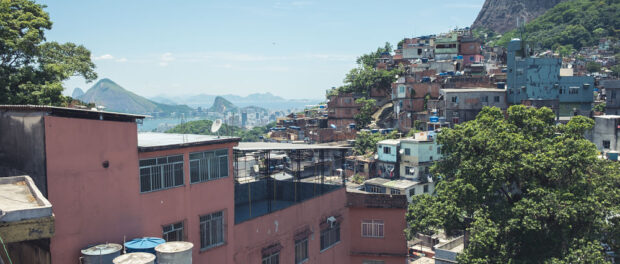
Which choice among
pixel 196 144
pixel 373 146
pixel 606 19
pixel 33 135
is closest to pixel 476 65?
pixel 373 146

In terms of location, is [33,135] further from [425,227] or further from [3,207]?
[425,227]

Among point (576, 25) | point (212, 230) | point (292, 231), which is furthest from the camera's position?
point (576, 25)

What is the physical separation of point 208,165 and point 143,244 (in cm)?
292

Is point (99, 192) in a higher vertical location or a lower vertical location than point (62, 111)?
lower

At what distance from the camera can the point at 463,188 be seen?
1655 cm

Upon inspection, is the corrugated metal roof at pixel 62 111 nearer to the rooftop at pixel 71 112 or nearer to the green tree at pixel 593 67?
the rooftop at pixel 71 112

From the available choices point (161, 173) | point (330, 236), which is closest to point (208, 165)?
point (161, 173)

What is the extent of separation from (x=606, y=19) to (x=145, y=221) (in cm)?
10239

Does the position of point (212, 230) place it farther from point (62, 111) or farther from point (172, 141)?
point (62, 111)

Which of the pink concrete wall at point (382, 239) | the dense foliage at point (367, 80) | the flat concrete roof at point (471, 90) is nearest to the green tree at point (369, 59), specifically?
the dense foliage at point (367, 80)

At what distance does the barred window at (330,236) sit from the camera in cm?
A: 1673

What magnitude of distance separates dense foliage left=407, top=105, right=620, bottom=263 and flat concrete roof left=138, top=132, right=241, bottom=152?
9175 millimetres

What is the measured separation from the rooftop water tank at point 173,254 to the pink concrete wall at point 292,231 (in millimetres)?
3584

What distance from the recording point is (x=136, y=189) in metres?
10.1
